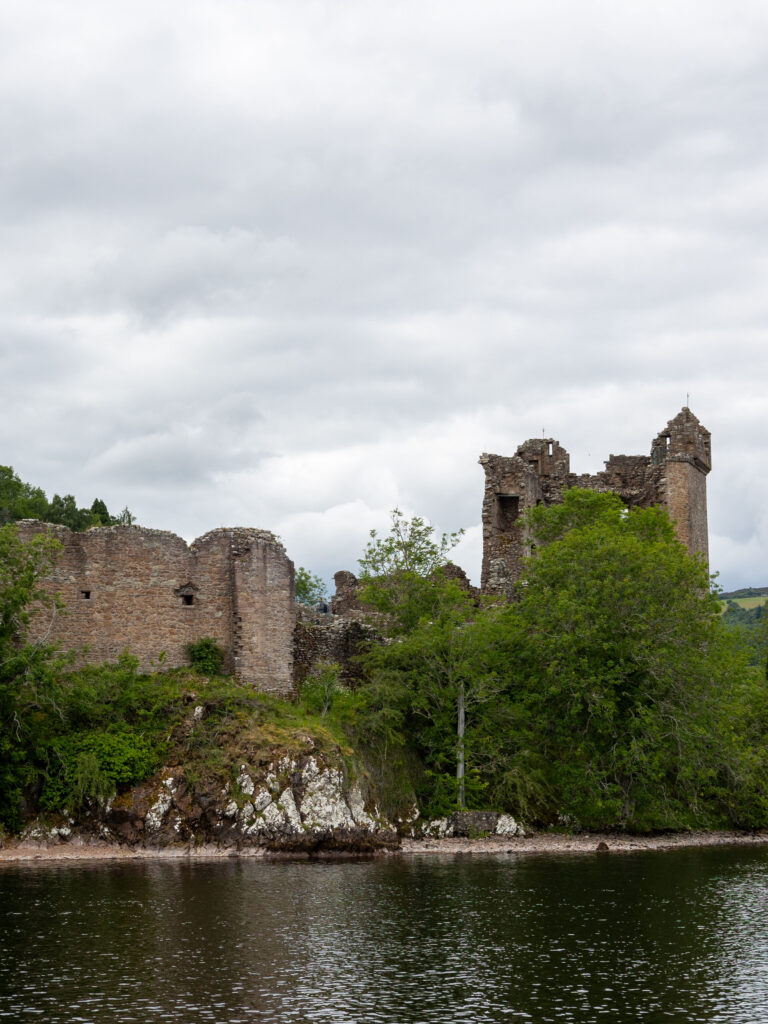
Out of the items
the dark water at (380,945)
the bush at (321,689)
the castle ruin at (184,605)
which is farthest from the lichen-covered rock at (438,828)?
the dark water at (380,945)

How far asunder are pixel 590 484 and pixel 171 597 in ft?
89.6

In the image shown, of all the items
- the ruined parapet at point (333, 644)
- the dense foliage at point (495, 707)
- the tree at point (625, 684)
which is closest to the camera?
the dense foliage at point (495, 707)

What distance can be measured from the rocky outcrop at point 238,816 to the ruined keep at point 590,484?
2131cm

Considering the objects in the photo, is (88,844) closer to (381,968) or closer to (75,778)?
(75,778)

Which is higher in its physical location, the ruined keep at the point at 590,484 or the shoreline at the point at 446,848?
the ruined keep at the point at 590,484

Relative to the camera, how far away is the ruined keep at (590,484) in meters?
59.5

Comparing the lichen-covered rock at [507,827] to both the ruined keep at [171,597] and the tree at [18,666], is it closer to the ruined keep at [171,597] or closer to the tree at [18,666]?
the ruined keep at [171,597]

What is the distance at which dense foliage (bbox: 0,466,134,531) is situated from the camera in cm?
7394

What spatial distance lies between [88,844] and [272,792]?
5801 mm

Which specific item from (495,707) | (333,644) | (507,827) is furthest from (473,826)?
(333,644)

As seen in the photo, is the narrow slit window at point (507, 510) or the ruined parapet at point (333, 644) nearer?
the ruined parapet at point (333, 644)

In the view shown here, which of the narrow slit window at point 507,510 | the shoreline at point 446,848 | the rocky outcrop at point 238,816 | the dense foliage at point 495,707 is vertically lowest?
the shoreline at point 446,848

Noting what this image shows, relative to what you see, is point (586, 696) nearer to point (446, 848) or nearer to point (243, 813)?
point (446, 848)

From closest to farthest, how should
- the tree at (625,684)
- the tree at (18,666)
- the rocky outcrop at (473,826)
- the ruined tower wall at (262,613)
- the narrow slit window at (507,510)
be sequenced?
the tree at (18,666) → the rocky outcrop at (473,826) → the tree at (625,684) → the ruined tower wall at (262,613) → the narrow slit window at (507,510)
